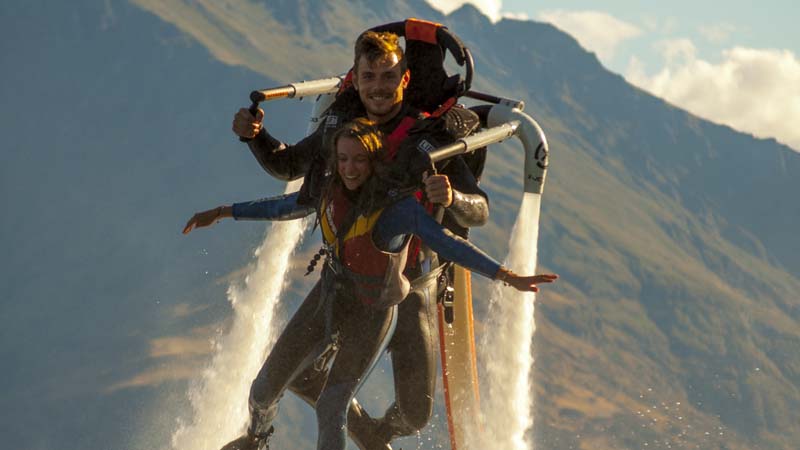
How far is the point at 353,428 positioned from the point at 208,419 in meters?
2.45

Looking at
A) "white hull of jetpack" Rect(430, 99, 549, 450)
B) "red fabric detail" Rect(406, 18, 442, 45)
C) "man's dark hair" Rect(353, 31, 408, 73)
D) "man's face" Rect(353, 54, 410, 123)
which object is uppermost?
"red fabric detail" Rect(406, 18, 442, 45)

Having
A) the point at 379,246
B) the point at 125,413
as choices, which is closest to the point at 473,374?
the point at 379,246

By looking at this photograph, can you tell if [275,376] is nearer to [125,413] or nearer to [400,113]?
[400,113]

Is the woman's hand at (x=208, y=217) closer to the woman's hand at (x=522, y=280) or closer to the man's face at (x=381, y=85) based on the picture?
the man's face at (x=381, y=85)

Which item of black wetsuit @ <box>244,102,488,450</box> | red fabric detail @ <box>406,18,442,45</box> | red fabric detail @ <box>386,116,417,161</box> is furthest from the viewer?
red fabric detail @ <box>406,18,442,45</box>

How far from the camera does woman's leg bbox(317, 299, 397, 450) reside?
8430 mm

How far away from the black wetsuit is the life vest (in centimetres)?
35

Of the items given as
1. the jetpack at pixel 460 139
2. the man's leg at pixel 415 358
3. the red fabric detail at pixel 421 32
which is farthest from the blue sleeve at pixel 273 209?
the red fabric detail at pixel 421 32

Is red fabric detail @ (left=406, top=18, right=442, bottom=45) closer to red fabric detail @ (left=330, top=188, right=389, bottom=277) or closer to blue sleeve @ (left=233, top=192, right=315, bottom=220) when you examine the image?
blue sleeve @ (left=233, top=192, right=315, bottom=220)

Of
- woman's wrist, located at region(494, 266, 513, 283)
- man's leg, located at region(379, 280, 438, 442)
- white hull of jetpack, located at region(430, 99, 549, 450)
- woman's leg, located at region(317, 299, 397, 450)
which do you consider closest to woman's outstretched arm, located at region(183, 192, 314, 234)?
woman's leg, located at region(317, 299, 397, 450)

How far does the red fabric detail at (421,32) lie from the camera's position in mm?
9805

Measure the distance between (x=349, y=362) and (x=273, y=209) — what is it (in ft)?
5.24

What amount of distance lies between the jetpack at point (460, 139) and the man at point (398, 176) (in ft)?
0.75

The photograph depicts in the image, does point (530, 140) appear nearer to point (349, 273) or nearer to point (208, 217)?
point (349, 273)
